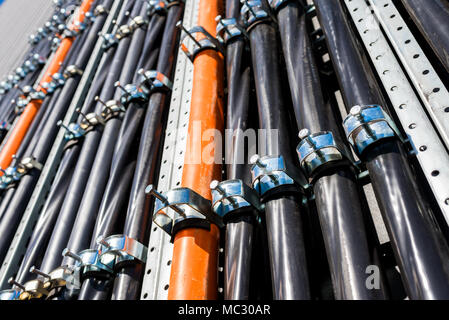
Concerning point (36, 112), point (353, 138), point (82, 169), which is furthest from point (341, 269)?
point (36, 112)

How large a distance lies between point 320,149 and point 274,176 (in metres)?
0.09

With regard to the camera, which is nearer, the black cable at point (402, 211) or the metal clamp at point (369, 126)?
the black cable at point (402, 211)

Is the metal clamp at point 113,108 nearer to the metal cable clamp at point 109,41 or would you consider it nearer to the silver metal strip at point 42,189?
the silver metal strip at point 42,189

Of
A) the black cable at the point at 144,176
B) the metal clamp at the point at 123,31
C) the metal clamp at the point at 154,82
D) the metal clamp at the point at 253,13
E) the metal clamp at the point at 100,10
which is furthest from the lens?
the metal clamp at the point at 100,10

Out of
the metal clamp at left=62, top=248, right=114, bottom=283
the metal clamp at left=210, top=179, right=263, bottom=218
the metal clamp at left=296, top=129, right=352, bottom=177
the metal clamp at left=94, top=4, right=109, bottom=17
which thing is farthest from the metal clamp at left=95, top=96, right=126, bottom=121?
the metal clamp at left=94, top=4, right=109, bottom=17

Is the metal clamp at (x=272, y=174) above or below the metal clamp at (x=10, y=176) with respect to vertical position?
below

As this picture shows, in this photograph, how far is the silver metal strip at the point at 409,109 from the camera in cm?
59

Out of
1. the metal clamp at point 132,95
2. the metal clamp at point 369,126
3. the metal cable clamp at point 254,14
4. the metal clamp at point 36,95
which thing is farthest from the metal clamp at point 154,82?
the metal clamp at point 36,95

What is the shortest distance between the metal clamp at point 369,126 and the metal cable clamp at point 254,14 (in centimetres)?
56

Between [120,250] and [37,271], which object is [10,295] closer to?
[37,271]

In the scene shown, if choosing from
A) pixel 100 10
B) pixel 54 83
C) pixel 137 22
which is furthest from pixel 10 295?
pixel 100 10

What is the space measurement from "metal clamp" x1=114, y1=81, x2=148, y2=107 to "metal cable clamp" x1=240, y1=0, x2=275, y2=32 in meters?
0.39

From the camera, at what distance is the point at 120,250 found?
0.83 m

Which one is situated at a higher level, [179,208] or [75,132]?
[75,132]
